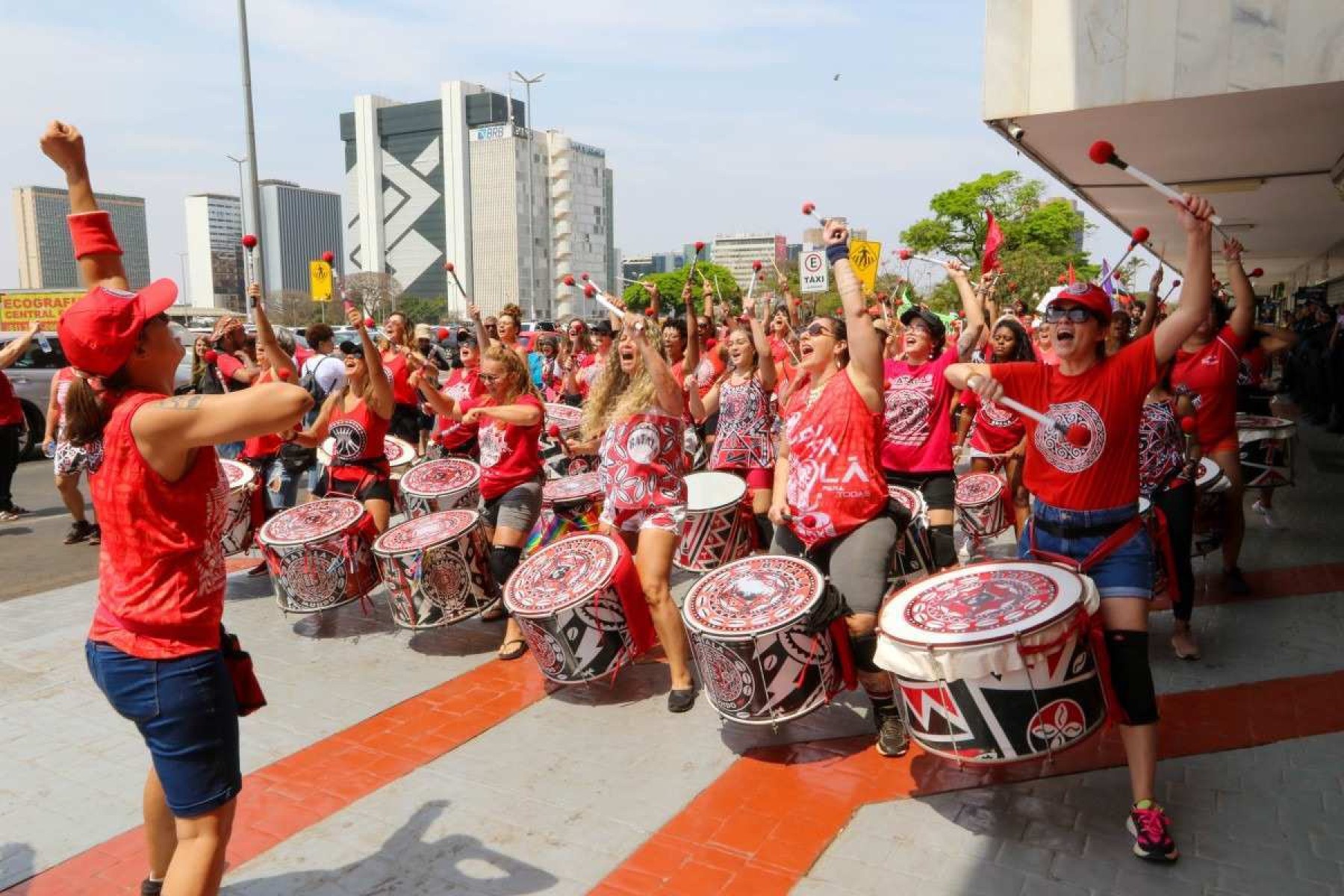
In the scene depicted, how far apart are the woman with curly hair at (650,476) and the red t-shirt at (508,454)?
763 mm

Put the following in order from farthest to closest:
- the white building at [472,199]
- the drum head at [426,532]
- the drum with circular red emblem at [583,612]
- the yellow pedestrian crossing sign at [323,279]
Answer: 1. the white building at [472,199]
2. the yellow pedestrian crossing sign at [323,279]
3. the drum head at [426,532]
4. the drum with circular red emblem at [583,612]

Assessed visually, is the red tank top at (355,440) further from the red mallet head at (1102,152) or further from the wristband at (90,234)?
the red mallet head at (1102,152)

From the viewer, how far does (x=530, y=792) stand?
4.23 metres

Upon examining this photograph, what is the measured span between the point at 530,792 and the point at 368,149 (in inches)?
5990

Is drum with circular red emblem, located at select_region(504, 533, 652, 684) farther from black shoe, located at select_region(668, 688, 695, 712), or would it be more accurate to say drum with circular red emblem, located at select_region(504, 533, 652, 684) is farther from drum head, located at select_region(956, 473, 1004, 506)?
drum head, located at select_region(956, 473, 1004, 506)

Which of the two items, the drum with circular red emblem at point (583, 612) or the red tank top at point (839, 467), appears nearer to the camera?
the red tank top at point (839, 467)

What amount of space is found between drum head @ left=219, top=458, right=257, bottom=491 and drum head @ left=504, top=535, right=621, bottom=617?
2.90 metres

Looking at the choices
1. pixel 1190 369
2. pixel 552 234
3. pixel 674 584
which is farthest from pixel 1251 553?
pixel 552 234

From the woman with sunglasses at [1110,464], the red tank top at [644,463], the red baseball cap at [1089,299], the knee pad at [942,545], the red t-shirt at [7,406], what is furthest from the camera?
the red t-shirt at [7,406]

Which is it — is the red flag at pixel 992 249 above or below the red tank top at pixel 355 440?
above

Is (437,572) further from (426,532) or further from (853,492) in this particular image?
(853,492)

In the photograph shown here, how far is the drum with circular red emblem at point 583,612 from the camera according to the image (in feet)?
16.0

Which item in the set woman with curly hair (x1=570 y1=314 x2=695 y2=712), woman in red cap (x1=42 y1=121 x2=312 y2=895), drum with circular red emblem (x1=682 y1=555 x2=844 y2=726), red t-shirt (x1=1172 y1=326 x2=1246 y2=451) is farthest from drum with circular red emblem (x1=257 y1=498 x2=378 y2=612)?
red t-shirt (x1=1172 y1=326 x2=1246 y2=451)

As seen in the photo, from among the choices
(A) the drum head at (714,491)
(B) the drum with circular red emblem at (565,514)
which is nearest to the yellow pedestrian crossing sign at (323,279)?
(B) the drum with circular red emblem at (565,514)
